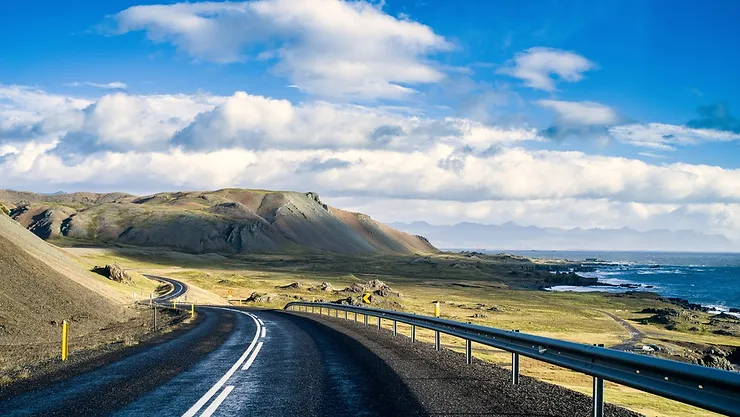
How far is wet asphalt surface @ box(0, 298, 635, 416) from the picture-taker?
30.5ft

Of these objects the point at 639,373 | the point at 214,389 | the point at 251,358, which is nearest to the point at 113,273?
the point at 251,358

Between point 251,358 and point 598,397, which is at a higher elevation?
point 598,397

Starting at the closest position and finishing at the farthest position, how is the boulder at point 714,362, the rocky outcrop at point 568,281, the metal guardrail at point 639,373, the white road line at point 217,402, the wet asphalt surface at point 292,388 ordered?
the metal guardrail at point 639,373 < the white road line at point 217,402 < the wet asphalt surface at point 292,388 < the boulder at point 714,362 < the rocky outcrop at point 568,281

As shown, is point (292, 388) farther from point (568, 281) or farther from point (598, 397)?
point (568, 281)

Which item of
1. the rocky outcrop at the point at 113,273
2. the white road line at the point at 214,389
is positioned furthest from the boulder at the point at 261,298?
the white road line at the point at 214,389

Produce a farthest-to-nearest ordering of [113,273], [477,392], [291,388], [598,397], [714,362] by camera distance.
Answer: [113,273] < [714,362] < [291,388] < [477,392] < [598,397]

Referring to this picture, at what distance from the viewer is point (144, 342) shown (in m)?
20.7

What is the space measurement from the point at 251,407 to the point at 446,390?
3.55 m

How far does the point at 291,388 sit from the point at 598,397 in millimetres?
5314

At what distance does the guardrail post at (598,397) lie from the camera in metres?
8.46

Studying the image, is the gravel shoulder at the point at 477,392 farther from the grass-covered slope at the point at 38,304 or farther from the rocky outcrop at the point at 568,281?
the rocky outcrop at the point at 568,281

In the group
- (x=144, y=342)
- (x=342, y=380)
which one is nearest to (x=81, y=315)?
(x=144, y=342)

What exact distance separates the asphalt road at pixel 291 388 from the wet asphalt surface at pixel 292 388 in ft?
0.06

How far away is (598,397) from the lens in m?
8.59
